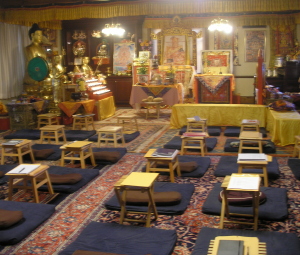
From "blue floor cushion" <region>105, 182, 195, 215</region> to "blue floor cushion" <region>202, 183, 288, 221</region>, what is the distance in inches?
9.1

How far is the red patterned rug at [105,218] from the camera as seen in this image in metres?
3.86

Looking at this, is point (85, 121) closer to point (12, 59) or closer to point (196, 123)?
point (196, 123)

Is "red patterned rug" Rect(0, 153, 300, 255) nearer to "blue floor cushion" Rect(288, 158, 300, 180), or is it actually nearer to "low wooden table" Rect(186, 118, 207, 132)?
"blue floor cushion" Rect(288, 158, 300, 180)

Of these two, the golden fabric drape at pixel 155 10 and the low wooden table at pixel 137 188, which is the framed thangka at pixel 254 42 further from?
the low wooden table at pixel 137 188

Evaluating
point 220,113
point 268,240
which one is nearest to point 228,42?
point 220,113

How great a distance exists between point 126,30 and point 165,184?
8511 millimetres

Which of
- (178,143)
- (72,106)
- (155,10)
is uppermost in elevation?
(155,10)

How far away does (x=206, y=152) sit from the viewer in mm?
6980

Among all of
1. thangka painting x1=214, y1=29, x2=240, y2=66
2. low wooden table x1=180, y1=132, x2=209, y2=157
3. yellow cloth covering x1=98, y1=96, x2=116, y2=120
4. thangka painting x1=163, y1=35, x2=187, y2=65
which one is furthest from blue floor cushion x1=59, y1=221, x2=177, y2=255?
thangka painting x1=214, y1=29, x2=240, y2=66

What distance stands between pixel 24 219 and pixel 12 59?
9.84m

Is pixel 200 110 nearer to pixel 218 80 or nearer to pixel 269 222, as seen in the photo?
pixel 218 80

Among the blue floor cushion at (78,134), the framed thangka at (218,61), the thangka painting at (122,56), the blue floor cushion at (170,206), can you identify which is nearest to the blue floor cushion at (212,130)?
the blue floor cushion at (78,134)

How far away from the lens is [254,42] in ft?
40.7

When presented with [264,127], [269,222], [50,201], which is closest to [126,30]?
[264,127]
